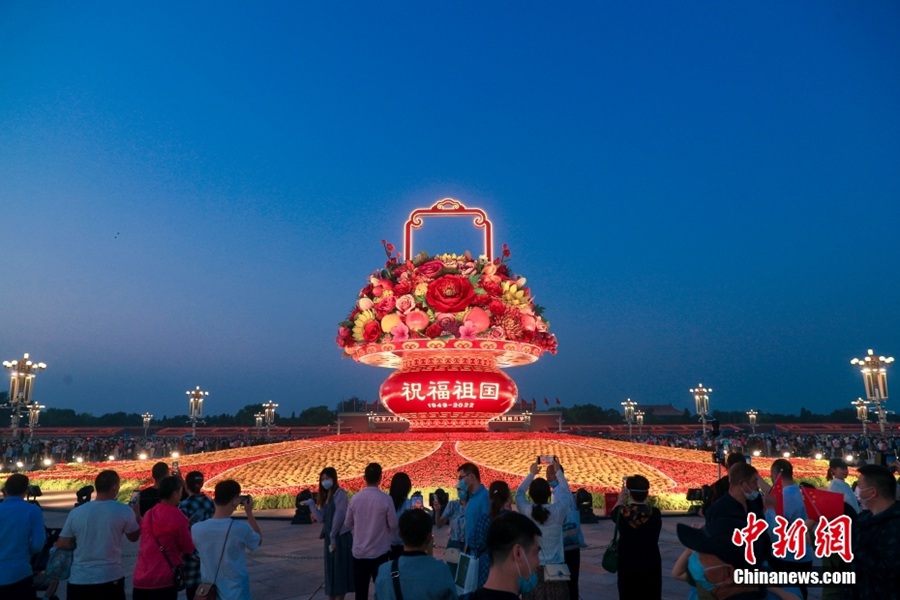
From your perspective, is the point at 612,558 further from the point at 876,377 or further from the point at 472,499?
the point at 876,377

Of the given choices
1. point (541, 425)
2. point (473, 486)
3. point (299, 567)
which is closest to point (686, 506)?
point (299, 567)

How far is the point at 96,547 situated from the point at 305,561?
5.51m

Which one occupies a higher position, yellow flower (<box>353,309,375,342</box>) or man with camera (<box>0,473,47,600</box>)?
yellow flower (<box>353,309,375,342</box>)

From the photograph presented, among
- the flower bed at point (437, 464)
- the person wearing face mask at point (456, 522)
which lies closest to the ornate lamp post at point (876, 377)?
the flower bed at point (437, 464)

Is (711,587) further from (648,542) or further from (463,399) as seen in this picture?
(463,399)

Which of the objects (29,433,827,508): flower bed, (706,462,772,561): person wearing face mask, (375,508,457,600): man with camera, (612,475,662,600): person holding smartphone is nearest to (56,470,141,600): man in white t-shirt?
(375,508,457,600): man with camera

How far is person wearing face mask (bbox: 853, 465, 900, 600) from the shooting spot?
4.80 metres

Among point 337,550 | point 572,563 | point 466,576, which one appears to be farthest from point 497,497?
point 337,550

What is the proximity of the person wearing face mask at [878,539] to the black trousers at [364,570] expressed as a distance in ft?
14.1

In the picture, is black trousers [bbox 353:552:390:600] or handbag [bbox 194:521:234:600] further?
black trousers [bbox 353:552:390:600]

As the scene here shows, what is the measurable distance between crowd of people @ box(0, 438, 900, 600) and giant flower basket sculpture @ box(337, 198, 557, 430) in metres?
12.4

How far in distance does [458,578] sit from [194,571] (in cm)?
254

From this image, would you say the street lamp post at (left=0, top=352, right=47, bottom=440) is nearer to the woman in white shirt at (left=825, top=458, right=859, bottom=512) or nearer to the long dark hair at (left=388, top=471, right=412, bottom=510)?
the long dark hair at (left=388, top=471, right=412, bottom=510)

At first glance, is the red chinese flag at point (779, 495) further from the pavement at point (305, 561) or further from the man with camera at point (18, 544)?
the man with camera at point (18, 544)
